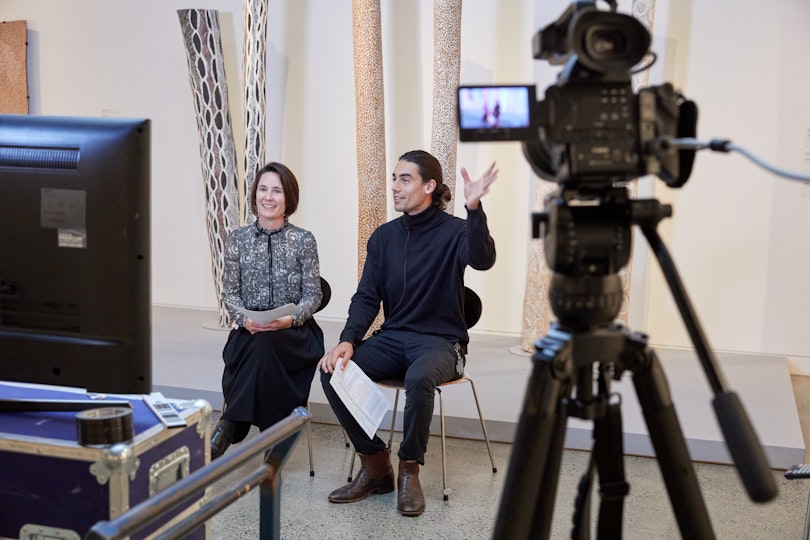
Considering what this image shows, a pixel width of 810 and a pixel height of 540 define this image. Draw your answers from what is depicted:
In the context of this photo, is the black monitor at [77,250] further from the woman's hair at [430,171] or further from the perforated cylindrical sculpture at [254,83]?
the perforated cylindrical sculpture at [254,83]

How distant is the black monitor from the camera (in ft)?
4.86

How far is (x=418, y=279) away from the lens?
3277mm

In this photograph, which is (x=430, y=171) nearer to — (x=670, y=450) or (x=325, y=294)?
(x=325, y=294)

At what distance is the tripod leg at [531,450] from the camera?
4.18 ft

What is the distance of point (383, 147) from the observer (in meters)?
4.70

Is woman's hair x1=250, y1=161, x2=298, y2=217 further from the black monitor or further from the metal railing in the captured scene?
the metal railing

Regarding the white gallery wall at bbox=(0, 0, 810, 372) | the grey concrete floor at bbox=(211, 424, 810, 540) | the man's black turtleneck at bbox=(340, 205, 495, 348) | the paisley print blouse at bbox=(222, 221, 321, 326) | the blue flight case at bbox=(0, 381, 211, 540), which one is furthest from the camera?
the white gallery wall at bbox=(0, 0, 810, 372)

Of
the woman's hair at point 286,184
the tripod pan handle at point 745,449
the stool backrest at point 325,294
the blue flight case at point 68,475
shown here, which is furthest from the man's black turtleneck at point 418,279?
the tripod pan handle at point 745,449

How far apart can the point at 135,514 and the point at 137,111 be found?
5.32 meters

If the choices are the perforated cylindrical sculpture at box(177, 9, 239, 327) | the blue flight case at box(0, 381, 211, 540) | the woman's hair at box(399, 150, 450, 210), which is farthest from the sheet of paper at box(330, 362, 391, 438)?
the perforated cylindrical sculpture at box(177, 9, 239, 327)

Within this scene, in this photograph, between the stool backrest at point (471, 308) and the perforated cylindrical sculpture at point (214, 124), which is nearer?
the stool backrest at point (471, 308)

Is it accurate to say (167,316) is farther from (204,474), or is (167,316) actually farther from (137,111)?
(204,474)

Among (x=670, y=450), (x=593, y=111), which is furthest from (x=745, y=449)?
(x=593, y=111)

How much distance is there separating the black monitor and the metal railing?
1.02 ft
